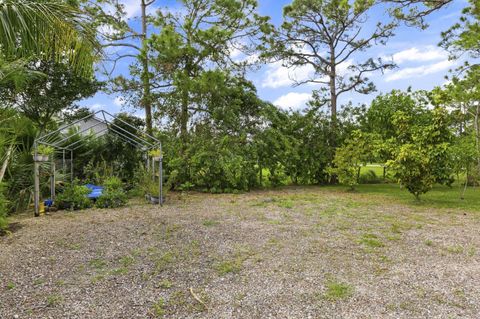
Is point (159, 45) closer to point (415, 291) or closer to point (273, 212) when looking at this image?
point (273, 212)

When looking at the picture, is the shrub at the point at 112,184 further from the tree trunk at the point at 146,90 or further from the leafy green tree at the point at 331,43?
the leafy green tree at the point at 331,43

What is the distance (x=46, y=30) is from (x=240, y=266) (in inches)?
145

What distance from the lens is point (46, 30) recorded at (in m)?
4.04

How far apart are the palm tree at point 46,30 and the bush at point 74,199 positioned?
356cm

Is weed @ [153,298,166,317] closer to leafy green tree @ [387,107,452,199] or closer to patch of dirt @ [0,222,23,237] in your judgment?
patch of dirt @ [0,222,23,237]

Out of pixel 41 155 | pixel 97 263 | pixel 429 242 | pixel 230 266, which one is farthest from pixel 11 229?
pixel 429 242

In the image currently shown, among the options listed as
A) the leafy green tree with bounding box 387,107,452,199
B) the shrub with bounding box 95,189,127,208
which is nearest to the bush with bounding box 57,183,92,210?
the shrub with bounding box 95,189,127,208

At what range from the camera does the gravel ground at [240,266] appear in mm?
2652

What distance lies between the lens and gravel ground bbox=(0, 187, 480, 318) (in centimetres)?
265

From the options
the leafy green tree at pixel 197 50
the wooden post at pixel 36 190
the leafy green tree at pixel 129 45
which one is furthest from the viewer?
the leafy green tree at pixel 129 45

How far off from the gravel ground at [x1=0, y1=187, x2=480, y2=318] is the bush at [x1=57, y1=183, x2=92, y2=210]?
2.52 feet

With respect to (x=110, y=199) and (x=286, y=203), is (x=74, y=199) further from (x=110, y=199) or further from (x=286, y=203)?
(x=286, y=203)

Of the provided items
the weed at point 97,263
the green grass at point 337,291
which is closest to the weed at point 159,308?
the weed at point 97,263

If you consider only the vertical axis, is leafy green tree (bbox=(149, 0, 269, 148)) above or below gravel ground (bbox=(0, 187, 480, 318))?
above
